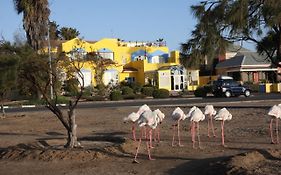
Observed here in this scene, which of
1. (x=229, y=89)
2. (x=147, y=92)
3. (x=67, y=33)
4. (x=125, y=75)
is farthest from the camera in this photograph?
(x=67, y=33)

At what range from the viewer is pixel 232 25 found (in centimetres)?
1888

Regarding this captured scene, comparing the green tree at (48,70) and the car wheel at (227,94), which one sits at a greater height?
the green tree at (48,70)

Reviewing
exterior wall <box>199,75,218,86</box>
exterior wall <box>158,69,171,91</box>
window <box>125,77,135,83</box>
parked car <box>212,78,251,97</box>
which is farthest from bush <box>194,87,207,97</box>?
exterior wall <box>199,75,218,86</box>

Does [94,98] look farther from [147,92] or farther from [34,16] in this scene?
[34,16]

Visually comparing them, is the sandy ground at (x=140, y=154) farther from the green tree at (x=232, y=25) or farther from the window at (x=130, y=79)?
the window at (x=130, y=79)

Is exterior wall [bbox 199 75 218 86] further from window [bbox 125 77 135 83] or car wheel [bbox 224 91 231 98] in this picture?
car wheel [bbox 224 91 231 98]

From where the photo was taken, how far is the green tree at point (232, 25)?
1819 centimetres

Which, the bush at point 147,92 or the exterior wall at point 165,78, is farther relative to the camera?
the exterior wall at point 165,78

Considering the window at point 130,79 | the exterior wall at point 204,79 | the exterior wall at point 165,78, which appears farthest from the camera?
the exterior wall at point 204,79

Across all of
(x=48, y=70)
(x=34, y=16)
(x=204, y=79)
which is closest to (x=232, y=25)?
(x=48, y=70)

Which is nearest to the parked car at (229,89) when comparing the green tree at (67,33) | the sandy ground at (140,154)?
the sandy ground at (140,154)

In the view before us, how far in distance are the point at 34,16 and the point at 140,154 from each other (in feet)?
133

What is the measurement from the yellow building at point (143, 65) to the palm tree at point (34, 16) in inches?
398

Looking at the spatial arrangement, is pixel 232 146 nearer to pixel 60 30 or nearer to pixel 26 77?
pixel 26 77
